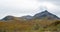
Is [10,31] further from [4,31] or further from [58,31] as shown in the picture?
[58,31]

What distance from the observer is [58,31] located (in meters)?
42.5

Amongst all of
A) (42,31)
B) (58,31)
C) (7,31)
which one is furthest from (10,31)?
(58,31)

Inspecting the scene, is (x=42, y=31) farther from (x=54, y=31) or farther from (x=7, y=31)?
(x=7, y=31)

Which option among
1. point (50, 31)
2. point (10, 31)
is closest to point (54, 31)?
point (50, 31)

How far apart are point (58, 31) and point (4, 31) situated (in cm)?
881

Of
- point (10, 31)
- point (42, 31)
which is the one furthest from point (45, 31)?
point (10, 31)

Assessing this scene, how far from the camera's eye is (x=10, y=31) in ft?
133

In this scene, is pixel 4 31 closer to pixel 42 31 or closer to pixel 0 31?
pixel 0 31

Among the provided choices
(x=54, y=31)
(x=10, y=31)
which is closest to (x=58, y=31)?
(x=54, y=31)

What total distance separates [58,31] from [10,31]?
7.91 metres

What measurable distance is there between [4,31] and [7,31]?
48cm

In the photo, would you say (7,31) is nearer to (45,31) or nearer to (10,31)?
(10,31)

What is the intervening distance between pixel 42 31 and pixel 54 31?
190 cm

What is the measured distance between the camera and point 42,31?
4150cm
